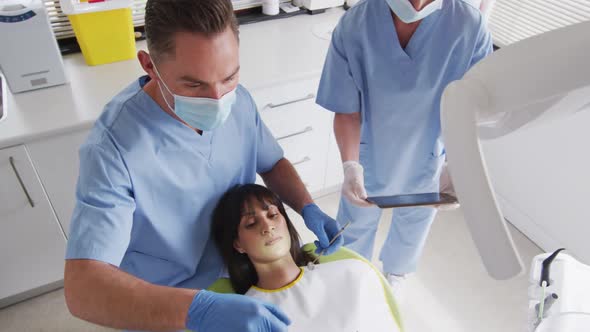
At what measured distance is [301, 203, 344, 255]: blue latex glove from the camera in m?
1.30

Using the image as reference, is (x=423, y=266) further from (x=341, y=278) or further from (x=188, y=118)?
(x=188, y=118)

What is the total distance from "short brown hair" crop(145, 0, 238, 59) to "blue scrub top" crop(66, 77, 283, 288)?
0.66ft

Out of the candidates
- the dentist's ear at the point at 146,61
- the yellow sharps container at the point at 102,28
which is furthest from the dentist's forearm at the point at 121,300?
the yellow sharps container at the point at 102,28

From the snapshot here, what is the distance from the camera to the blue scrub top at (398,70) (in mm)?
1252

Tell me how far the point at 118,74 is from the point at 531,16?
1.98 metres

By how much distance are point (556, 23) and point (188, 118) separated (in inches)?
73.6

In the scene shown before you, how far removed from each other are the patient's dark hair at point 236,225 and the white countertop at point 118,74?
59 centimetres

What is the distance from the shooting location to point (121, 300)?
91 cm

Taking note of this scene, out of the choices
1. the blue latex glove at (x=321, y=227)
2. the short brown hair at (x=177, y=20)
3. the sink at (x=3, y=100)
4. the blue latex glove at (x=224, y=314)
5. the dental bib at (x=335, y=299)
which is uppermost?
the short brown hair at (x=177, y=20)

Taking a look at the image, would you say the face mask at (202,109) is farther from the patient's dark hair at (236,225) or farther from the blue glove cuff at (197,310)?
the blue glove cuff at (197,310)

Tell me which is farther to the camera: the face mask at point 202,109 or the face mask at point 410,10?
the face mask at point 410,10

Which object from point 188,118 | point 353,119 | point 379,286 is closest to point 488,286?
point 379,286

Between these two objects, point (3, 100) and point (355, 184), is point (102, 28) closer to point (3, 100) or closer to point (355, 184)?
point (3, 100)

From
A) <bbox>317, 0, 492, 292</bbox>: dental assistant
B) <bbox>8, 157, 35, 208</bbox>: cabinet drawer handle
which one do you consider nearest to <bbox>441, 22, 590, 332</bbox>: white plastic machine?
<bbox>317, 0, 492, 292</bbox>: dental assistant
